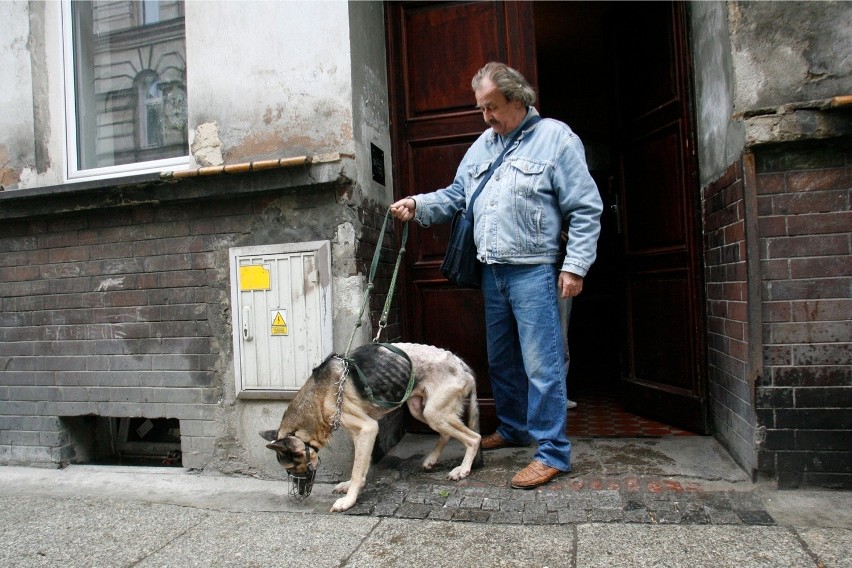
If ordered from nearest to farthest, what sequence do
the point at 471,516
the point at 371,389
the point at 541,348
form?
1. the point at 471,516
2. the point at 371,389
3. the point at 541,348

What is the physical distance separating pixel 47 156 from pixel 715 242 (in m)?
4.69

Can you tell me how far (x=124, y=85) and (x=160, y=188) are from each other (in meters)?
1.35

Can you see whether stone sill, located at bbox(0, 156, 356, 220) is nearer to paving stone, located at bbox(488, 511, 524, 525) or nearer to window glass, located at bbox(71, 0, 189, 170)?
window glass, located at bbox(71, 0, 189, 170)

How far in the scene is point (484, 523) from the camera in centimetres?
276

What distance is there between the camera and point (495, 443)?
3.76m

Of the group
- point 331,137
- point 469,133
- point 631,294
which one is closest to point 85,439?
point 331,137

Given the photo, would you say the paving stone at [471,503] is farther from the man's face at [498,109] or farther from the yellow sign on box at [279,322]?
the man's face at [498,109]

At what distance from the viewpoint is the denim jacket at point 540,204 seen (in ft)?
10.2

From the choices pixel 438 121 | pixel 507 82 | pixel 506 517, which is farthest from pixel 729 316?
pixel 438 121

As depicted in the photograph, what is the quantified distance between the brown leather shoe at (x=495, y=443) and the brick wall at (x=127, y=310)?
1.69 meters

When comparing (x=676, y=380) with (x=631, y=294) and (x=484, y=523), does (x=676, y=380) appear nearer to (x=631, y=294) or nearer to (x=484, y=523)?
(x=631, y=294)

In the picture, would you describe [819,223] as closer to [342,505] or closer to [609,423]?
[609,423]

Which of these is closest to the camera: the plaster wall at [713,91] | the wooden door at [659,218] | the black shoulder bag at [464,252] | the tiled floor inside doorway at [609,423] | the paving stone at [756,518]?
the paving stone at [756,518]

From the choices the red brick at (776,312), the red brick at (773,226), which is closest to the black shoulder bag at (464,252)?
the red brick at (773,226)
